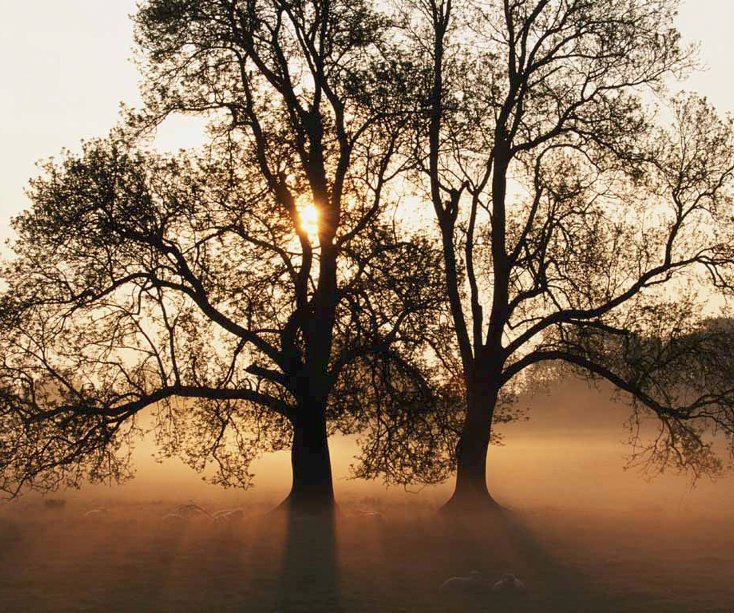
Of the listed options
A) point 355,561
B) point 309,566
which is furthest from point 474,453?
point 309,566

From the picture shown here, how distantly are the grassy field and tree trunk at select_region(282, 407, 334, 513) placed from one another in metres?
1.01

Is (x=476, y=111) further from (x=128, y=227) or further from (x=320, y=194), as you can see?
(x=128, y=227)

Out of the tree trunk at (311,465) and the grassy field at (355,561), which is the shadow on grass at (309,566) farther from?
the tree trunk at (311,465)

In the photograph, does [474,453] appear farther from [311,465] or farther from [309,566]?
[309,566]

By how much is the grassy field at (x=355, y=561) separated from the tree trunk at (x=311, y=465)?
3.30 feet

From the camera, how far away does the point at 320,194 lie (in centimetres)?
3325

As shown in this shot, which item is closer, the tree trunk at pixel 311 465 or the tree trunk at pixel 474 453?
the tree trunk at pixel 311 465

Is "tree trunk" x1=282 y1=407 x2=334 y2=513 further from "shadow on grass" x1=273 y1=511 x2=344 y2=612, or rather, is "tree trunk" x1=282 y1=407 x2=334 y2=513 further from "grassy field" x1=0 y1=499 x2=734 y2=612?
"grassy field" x1=0 y1=499 x2=734 y2=612

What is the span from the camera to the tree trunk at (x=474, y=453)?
36844mm

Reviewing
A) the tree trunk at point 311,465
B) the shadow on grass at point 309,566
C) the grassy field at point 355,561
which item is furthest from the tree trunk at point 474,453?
the shadow on grass at point 309,566

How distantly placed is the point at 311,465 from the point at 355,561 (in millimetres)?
6775

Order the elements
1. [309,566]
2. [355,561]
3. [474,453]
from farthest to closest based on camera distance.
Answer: [474,453]
[355,561]
[309,566]

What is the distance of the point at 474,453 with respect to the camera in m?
37.0

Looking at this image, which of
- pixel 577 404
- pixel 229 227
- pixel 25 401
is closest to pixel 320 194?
pixel 229 227
